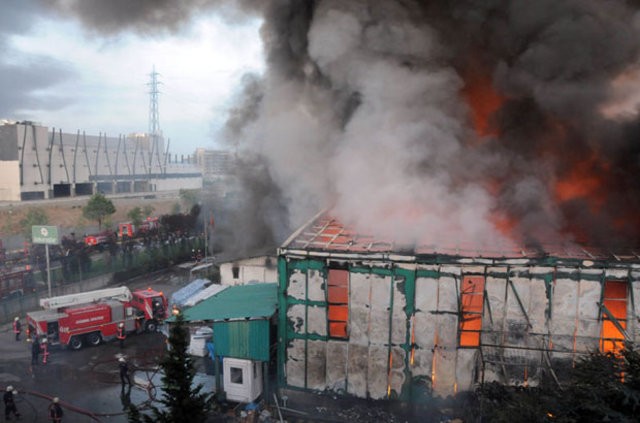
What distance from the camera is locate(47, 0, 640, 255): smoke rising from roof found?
12492mm

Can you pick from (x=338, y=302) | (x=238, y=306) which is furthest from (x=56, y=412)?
(x=338, y=302)

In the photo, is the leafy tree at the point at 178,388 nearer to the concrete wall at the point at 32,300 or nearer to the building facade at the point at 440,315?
the building facade at the point at 440,315

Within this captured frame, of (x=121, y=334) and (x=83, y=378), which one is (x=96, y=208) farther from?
(x=83, y=378)

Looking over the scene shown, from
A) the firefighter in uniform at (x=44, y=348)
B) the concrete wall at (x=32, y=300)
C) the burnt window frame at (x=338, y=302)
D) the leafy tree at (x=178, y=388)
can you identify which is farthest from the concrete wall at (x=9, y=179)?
the leafy tree at (x=178, y=388)

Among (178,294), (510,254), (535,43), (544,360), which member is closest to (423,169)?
(510,254)

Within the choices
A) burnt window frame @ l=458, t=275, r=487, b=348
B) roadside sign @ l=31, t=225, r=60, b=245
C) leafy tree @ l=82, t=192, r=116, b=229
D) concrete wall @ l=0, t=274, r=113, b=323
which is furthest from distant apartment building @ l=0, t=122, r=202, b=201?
burnt window frame @ l=458, t=275, r=487, b=348

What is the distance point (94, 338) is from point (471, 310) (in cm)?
1296

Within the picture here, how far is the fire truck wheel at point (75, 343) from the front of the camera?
1527 cm

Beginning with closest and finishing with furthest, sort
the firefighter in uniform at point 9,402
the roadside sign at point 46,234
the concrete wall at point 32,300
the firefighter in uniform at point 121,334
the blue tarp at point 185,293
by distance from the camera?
the firefighter in uniform at point 9,402, the firefighter in uniform at point 121,334, the blue tarp at point 185,293, the concrete wall at point 32,300, the roadside sign at point 46,234

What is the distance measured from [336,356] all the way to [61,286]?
1625 cm

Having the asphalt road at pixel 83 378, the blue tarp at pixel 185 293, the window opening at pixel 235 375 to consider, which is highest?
the blue tarp at pixel 185 293

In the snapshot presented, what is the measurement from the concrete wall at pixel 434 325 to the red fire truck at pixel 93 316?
838 centimetres

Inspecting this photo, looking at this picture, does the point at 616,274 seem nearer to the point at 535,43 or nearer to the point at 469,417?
the point at 469,417

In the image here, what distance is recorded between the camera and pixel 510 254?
1034cm
